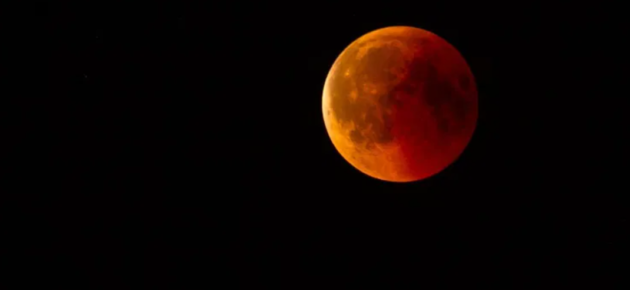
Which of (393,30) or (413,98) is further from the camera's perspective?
(393,30)

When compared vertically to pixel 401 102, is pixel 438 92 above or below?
above

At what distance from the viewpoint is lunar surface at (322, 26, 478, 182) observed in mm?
3223

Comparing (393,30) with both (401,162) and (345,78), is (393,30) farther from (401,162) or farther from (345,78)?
(401,162)

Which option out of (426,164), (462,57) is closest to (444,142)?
(426,164)

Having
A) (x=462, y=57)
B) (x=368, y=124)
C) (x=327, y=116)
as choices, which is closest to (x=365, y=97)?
(x=368, y=124)

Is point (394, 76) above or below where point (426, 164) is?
above

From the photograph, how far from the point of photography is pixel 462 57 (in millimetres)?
3609

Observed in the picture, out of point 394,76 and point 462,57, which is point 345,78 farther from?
point 462,57

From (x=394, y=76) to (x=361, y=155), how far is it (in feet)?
1.89

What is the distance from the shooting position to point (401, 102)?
126 inches

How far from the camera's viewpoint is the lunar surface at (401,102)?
10.6ft

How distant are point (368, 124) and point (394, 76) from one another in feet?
1.08

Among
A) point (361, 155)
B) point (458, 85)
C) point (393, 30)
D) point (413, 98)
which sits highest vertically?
point (393, 30)

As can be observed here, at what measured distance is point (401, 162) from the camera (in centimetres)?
339
